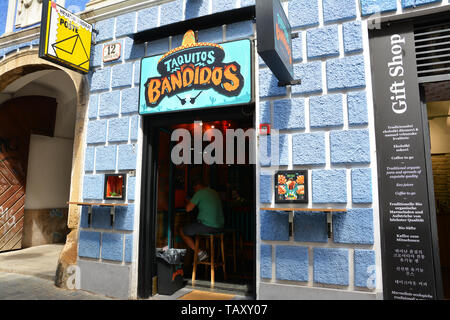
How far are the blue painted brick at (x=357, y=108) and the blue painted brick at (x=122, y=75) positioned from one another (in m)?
3.21

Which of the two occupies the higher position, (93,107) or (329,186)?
(93,107)

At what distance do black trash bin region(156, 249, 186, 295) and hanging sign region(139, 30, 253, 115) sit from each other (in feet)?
6.95

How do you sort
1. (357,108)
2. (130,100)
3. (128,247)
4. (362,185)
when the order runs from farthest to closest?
(130,100) → (128,247) → (357,108) → (362,185)

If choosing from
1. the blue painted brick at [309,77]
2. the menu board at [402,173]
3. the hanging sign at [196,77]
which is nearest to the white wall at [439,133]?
the menu board at [402,173]

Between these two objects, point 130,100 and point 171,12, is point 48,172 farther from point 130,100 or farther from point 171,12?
point 171,12

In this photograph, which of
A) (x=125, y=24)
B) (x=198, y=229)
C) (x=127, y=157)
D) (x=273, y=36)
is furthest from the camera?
(x=198, y=229)

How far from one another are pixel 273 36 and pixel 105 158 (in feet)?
10.5

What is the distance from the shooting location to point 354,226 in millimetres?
3301

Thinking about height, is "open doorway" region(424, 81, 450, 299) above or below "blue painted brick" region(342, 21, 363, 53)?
below

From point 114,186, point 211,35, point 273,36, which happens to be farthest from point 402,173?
point 114,186

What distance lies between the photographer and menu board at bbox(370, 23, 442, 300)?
314 cm

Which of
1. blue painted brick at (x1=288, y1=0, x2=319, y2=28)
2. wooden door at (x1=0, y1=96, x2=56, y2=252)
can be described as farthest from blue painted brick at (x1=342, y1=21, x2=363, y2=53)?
wooden door at (x1=0, y1=96, x2=56, y2=252)

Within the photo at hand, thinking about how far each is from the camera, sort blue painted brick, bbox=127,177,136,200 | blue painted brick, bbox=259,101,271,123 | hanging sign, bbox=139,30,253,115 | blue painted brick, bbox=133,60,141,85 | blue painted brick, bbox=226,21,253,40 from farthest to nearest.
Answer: blue painted brick, bbox=133,60,141,85 → blue painted brick, bbox=127,177,136,200 → blue painted brick, bbox=226,21,253,40 → hanging sign, bbox=139,30,253,115 → blue painted brick, bbox=259,101,271,123

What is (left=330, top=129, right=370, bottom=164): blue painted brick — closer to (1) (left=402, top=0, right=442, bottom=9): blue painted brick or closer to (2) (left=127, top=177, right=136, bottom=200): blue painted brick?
(1) (left=402, top=0, right=442, bottom=9): blue painted brick
